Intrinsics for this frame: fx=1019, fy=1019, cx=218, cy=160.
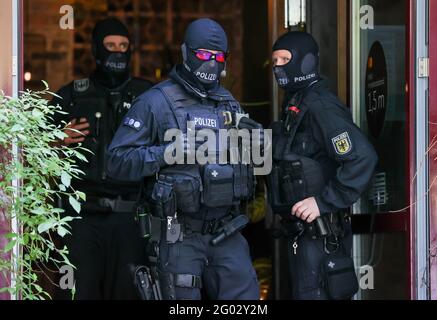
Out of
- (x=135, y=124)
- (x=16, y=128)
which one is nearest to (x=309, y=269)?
(x=135, y=124)

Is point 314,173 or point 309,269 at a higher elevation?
point 314,173

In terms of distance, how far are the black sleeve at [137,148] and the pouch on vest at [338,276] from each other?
3.77 ft

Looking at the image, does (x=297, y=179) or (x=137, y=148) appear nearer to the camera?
(x=137, y=148)

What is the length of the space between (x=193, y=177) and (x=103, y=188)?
4.46 ft

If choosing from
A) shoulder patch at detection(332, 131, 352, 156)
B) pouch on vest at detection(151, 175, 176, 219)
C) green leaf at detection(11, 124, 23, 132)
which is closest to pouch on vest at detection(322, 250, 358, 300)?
shoulder patch at detection(332, 131, 352, 156)

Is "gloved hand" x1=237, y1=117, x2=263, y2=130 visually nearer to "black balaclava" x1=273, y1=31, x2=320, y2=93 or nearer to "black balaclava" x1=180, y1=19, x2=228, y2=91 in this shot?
"black balaclava" x1=180, y1=19, x2=228, y2=91

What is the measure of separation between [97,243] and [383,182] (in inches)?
73.2

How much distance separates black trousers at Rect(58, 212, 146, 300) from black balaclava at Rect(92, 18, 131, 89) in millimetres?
889

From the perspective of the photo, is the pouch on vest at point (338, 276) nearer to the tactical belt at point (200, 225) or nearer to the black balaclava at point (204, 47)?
the tactical belt at point (200, 225)

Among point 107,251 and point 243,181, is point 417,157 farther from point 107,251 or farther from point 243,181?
point 107,251

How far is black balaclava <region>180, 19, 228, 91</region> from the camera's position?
5.43m

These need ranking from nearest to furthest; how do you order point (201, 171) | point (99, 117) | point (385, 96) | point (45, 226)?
point (45, 226) → point (201, 171) → point (385, 96) → point (99, 117)

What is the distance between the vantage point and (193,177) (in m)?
5.30
